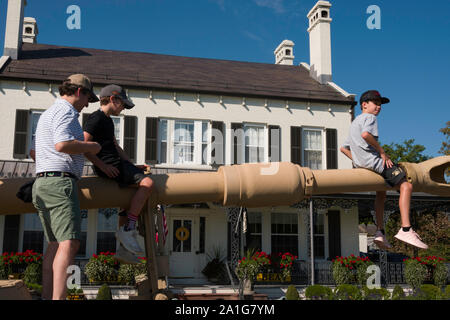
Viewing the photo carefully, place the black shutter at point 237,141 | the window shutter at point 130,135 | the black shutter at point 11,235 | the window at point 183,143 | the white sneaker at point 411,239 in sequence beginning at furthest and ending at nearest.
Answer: the black shutter at point 237,141 < the window at point 183,143 < the window shutter at point 130,135 < the black shutter at point 11,235 < the white sneaker at point 411,239

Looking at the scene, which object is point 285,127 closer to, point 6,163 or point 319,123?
point 319,123

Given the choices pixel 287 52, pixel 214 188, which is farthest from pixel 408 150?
pixel 214 188

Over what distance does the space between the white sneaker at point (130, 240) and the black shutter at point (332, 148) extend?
1561 centimetres

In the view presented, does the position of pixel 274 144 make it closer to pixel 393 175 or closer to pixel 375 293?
pixel 375 293

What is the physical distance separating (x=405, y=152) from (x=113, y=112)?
1780 inches

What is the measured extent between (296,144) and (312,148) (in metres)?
0.77

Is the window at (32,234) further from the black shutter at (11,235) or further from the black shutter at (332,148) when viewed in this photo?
the black shutter at (332,148)

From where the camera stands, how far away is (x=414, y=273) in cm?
1505

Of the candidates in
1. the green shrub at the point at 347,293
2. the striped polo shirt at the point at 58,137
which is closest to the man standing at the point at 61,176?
the striped polo shirt at the point at 58,137

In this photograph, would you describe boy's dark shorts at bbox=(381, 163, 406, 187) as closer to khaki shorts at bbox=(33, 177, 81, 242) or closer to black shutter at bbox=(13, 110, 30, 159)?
khaki shorts at bbox=(33, 177, 81, 242)

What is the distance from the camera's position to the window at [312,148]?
17.6 metres

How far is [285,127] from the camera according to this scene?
57.4 feet

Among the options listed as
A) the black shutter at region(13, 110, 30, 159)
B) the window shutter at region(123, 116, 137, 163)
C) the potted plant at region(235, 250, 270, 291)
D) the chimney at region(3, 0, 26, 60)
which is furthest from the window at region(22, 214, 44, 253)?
the potted plant at region(235, 250, 270, 291)
